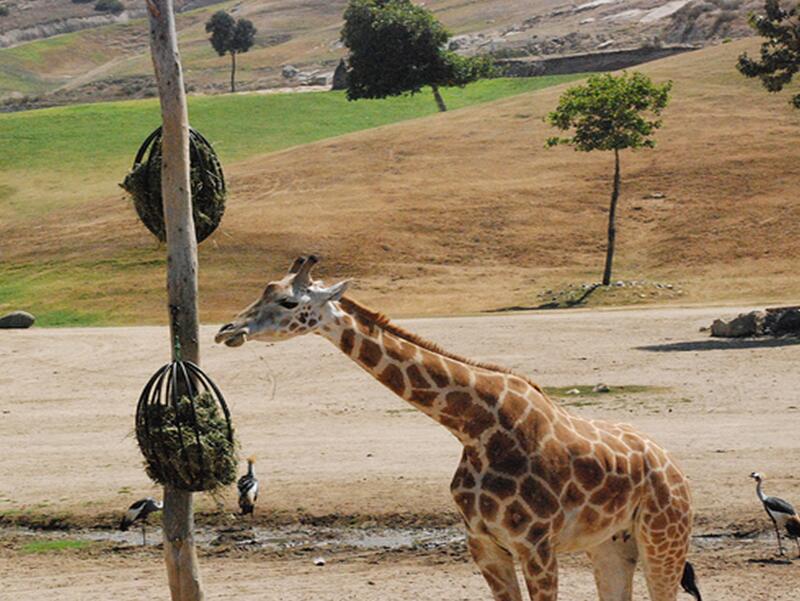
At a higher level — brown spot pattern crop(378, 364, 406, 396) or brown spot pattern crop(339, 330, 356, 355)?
Answer: brown spot pattern crop(339, 330, 356, 355)

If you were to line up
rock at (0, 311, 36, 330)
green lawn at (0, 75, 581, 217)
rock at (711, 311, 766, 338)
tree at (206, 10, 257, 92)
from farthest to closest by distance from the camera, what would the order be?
1. tree at (206, 10, 257, 92)
2. green lawn at (0, 75, 581, 217)
3. rock at (0, 311, 36, 330)
4. rock at (711, 311, 766, 338)

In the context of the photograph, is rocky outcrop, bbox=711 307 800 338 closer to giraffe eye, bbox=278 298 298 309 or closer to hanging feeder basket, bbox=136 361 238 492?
hanging feeder basket, bbox=136 361 238 492

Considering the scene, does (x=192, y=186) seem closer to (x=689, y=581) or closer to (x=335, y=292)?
(x=335, y=292)

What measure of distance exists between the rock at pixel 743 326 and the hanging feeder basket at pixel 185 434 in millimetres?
23620

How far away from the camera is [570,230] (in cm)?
6019

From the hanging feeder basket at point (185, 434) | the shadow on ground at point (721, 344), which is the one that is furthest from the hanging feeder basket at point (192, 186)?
the shadow on ground at point (721, 344)

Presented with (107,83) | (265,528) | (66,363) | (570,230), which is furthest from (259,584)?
(107,83)

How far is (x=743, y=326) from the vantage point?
119 ft

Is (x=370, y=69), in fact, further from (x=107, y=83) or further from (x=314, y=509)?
(x=314, y=509)

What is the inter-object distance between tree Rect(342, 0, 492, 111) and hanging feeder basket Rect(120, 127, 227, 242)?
8777 cm

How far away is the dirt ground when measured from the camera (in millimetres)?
18906

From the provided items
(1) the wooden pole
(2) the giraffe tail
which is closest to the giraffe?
(2) the giraffe tail

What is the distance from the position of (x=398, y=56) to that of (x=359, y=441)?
80.7m

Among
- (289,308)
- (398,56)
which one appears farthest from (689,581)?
(398,56)
